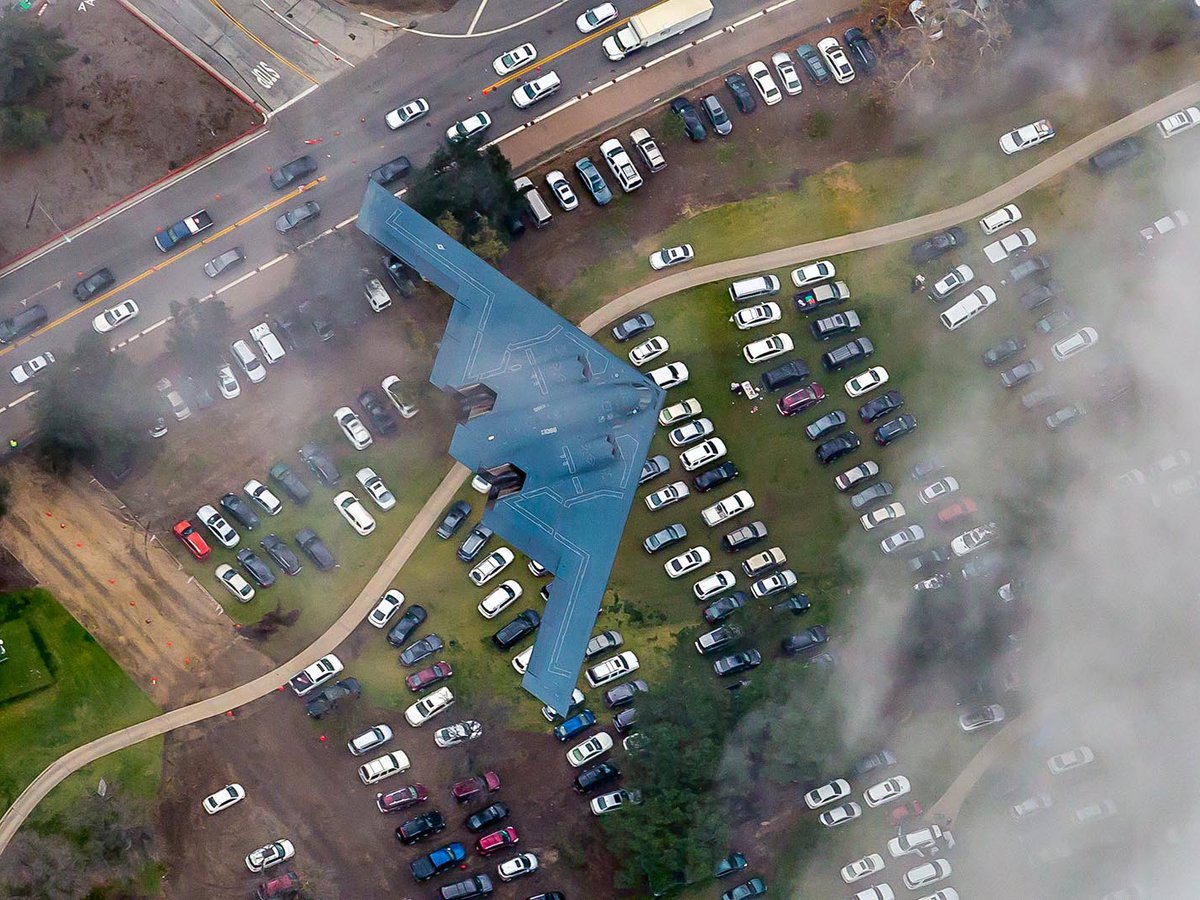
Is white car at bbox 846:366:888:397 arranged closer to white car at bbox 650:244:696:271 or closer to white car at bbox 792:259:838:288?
white car at bbox 792:259:838:288

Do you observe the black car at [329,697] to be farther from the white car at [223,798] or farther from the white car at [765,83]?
the white car at [765,83]

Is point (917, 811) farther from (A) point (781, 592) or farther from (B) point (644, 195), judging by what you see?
(B) point (644, 195)

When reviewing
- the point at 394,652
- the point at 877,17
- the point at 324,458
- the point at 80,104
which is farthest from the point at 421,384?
the point at 877,17

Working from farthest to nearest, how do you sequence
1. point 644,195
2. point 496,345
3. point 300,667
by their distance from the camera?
point 644,195, point 300,667, point 496,345

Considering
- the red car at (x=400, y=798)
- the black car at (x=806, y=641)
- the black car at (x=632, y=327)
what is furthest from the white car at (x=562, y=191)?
the red car at (x=400, y=798)

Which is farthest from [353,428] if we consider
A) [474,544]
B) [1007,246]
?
[1007,246]

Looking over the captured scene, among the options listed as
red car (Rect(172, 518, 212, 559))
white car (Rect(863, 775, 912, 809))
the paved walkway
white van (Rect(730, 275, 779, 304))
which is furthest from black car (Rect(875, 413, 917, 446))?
red car (Rect(172, 518, 212, 559))

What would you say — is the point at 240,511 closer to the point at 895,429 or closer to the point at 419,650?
the point at 419,650
